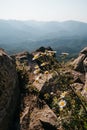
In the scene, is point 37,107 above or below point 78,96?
below

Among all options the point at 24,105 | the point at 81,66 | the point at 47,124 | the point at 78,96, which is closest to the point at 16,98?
the point at 24,105

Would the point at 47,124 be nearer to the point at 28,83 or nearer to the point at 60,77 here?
the point at 60,77

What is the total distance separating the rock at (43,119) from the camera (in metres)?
7.23

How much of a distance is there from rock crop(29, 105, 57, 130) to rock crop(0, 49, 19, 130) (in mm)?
632

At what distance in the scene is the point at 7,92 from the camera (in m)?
7.68

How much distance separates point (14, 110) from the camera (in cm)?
790

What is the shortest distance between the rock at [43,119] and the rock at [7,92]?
632 mm

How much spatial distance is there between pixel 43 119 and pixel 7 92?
4.24 ft

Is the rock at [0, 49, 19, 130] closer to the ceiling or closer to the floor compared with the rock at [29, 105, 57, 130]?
closer to the ceiling

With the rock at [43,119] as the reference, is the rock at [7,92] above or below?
above

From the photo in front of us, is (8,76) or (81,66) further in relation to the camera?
(81,66)

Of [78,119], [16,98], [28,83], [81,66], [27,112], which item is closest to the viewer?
[78,119]

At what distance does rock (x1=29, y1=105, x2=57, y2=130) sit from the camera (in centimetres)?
723

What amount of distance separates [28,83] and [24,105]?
→ 4.84ft
